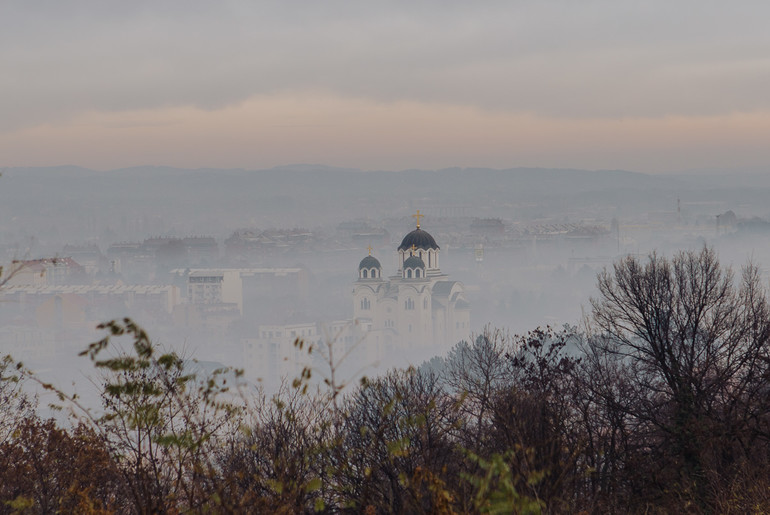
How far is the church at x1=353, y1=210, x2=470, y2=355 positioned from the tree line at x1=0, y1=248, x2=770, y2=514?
57.2 metres

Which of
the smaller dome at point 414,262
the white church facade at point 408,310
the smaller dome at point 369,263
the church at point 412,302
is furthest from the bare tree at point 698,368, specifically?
the smaller dome at point 369,263

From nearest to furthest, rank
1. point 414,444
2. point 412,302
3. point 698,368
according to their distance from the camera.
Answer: point 414,444 → point 698,368 → point 412,302

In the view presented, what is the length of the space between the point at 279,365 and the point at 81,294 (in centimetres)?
3766

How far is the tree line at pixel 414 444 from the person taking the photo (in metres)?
4.05

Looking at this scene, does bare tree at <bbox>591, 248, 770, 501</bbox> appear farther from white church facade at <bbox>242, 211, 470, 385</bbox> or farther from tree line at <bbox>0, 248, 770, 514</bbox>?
white church facade at <bbox>242, 211, 470, 385</bbox>

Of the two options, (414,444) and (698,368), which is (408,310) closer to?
(698,368)

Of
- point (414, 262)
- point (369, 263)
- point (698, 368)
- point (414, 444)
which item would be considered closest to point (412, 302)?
point (414, 262)

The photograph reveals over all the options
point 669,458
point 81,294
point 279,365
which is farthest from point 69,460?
point 81,294

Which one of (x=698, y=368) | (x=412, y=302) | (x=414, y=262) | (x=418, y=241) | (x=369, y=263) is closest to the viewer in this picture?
(x=698, y=368)

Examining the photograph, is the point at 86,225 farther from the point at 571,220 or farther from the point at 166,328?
the point at 571,220

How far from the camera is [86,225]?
179 meters

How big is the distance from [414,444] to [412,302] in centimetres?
6574

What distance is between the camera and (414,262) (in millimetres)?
73000

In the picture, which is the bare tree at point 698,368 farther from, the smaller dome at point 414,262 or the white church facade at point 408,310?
the smaller dome at point 414,262
